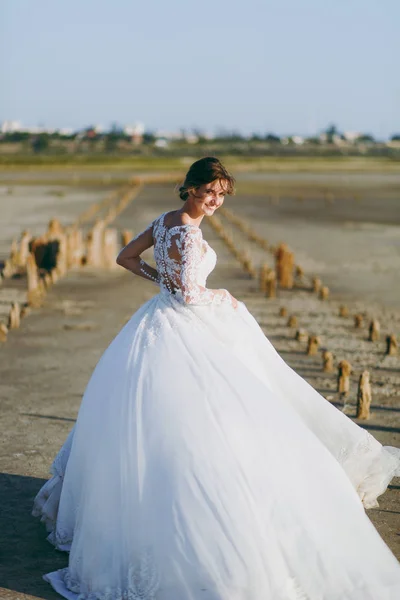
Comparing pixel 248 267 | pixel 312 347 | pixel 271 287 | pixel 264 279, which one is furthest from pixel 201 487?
pixel 248 267

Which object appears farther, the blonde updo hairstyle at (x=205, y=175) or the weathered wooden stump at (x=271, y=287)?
the weathered wooden stump at (x=271, y=287)

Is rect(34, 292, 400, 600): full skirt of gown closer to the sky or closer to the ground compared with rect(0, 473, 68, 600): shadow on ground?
closer to the sky

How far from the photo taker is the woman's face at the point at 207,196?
5.42m

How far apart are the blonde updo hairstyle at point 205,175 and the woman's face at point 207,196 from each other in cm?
2

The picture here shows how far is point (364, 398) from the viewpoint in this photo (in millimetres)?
8758

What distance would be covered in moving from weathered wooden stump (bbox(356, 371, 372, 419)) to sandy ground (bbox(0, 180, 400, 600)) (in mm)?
112

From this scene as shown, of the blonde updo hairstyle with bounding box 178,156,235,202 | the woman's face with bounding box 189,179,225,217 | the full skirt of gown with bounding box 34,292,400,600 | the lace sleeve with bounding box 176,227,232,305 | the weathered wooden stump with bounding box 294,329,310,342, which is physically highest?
the blonde updo hairstyle with bounding box 178,156,235,202

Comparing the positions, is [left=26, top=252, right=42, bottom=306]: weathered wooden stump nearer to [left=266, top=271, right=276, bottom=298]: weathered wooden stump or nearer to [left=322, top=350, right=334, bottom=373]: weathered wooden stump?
[left=266, top=271, right=276, bottom=298]: weathered wooden stump

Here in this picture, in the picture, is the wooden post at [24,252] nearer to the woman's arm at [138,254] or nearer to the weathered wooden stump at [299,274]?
the weathered wooden stump at [299,274]

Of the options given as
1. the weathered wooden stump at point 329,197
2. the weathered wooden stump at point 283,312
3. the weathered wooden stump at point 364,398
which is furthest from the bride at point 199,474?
the weathered wooden stump at point 329,197

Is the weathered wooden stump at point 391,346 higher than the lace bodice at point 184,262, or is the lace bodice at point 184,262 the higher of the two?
the lace bodice at point 184,262

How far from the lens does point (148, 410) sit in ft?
16.8

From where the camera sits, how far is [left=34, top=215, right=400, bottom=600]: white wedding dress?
189 inches

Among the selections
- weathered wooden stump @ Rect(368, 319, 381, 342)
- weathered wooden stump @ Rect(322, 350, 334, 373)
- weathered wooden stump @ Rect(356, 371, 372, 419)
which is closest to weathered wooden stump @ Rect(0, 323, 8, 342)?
weathered wooden stump @ Rect(322, 350, 334, 373)
